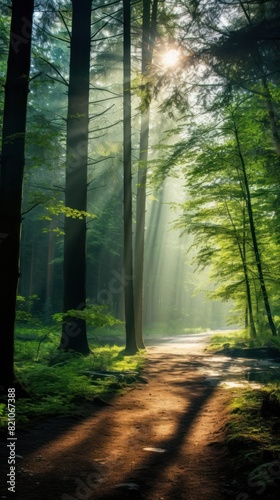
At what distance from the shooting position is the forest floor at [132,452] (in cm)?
357

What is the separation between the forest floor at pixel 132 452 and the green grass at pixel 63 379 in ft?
0.89

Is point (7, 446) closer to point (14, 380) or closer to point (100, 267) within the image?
point (14, 380)

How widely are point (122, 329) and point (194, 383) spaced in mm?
23781

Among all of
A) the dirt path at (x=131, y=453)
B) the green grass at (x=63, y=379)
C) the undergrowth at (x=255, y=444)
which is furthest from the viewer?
the green grass at (x=63, y=379)

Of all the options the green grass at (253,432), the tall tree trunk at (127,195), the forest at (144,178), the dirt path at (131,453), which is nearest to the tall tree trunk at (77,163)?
the forest at (144,178)

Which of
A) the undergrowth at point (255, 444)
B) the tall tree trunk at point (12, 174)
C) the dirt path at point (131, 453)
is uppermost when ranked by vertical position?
the tall tree trunk at point (12, 174)

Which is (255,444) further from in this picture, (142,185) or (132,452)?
(142,185)

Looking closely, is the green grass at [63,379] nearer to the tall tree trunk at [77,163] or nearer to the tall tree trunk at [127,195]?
the tall tree trunk at [77,163]

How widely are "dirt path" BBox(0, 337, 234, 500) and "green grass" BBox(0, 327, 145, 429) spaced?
0.34 metres

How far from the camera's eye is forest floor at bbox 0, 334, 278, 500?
3568mm

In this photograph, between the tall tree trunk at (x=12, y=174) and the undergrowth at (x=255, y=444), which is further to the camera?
the tall tree trunk at (x=12, y=174)

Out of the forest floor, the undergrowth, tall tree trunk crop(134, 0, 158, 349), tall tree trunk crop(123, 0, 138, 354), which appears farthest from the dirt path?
tall tree trunk crop(134, 0, 158, 349)

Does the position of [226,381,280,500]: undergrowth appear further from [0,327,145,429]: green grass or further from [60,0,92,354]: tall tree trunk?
[60,0,92,354]: tall tree trunk

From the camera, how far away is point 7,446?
14.5 ft
